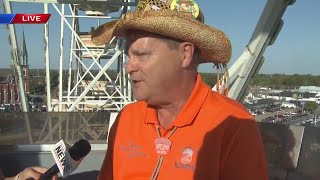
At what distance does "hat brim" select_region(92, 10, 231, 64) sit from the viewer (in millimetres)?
1942

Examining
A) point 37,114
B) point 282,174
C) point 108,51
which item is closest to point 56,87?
point 108,51

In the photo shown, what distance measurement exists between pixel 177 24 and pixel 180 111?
1.39 feet

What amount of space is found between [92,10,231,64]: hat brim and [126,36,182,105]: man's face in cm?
6

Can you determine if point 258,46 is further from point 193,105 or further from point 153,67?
point 153,67

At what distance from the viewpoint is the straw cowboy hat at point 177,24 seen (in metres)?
1.95

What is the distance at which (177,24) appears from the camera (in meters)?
1.95

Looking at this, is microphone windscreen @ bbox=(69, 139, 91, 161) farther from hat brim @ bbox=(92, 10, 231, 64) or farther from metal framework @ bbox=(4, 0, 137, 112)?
metal framework @ bbox=(4, 0, 137, 112)

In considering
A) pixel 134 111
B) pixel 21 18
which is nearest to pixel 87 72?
pixel 21 18

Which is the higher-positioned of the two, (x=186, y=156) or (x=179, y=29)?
(x=179, y=29)

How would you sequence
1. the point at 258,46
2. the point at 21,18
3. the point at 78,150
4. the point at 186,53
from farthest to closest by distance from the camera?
the point at 21,18 < the point at 258,46 < the point at 78,150 < the point at 186,53

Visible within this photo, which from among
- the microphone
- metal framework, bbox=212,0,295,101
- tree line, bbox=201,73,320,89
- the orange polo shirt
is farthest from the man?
tree line, bbox=201,73,320,89

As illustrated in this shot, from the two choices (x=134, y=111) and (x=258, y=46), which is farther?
(x=258, y=46)

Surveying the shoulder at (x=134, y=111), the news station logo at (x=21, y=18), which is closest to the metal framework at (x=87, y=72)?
the news station logo at (x=21, y=18)

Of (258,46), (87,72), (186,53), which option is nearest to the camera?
(186,53)
